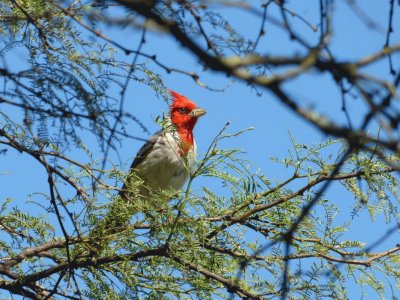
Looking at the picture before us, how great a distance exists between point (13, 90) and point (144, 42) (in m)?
0.60

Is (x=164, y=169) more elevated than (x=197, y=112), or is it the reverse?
(x=197, y=112)


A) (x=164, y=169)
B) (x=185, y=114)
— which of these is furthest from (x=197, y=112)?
(x=164, y=169)

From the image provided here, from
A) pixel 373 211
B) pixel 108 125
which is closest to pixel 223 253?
pixel 373 211

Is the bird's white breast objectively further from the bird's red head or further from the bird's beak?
the bird's beak

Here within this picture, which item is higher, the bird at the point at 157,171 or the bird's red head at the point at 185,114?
the bird's red head at the point at 185,114

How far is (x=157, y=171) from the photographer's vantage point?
542cm

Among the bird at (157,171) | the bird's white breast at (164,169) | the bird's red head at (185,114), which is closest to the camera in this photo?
the bird at (157,171)

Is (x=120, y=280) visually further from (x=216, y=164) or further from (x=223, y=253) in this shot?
(x=216, y=164)

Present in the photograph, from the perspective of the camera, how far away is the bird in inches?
145

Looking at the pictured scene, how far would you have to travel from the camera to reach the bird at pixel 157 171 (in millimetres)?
3693

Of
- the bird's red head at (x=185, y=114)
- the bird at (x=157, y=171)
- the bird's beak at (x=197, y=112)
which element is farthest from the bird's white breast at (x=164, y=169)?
the bird's beak at (x=197, y=112)

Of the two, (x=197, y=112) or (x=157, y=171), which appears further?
(x=197, y=112)

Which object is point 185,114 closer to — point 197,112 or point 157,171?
point 197,112

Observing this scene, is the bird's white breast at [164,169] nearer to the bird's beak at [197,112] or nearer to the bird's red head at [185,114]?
the bird's red head at [185,114]
